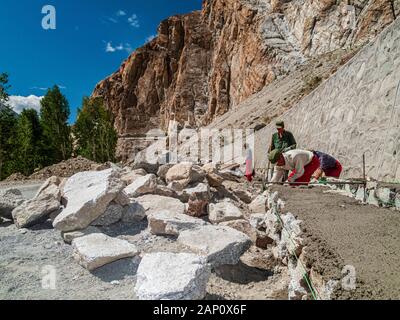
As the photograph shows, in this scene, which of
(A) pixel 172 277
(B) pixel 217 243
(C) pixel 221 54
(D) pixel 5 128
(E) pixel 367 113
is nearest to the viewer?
(A) pixel 172 277

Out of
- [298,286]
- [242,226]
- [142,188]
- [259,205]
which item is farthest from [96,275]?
[259,205]

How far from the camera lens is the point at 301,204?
3.40m

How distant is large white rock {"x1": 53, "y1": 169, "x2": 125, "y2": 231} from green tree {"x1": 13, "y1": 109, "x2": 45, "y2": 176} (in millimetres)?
20453

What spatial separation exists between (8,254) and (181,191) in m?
3.17

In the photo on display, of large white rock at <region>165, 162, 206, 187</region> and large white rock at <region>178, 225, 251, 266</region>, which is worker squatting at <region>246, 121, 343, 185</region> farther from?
large white rock at <region>178, 225, 251, 266</region>

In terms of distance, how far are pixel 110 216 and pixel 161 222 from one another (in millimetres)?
909

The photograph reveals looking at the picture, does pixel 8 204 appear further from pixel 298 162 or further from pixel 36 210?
pixel 298 162

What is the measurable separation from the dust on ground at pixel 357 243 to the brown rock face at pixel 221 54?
20597 mm

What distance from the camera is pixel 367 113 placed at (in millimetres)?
4848

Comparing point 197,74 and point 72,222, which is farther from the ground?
point 197,74

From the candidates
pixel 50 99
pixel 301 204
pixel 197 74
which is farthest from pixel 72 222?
pixel 197 74
